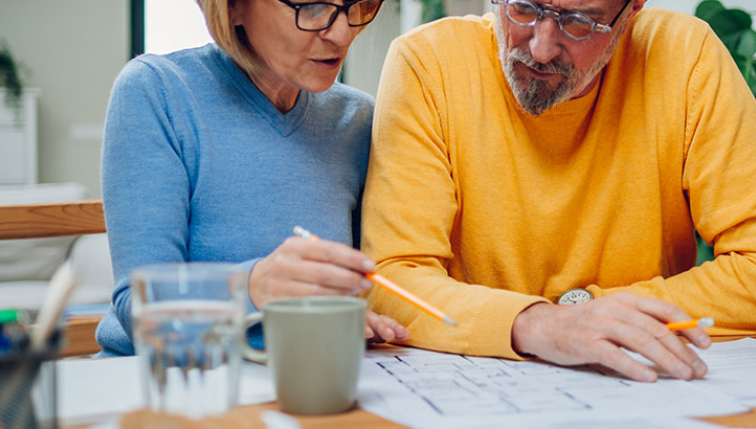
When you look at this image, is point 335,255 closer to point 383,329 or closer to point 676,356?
point 383,329

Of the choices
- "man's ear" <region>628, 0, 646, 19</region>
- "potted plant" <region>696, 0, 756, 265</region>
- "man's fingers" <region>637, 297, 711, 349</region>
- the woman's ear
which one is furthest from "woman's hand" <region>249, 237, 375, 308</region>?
"potted plant" <region>696, 0, 756, 265</region>

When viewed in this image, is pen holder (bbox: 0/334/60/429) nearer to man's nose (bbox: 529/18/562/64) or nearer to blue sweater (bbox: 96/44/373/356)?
blue sweater (bbox: 96/44/373/356)

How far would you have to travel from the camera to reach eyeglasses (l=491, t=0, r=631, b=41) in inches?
45.6

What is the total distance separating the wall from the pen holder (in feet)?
16.9

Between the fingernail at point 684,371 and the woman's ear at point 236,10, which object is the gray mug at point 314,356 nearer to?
the fingernail at point 684,371

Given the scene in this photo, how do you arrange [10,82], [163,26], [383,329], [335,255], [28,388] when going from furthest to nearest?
[163,26], [10,82], [383,329], [335,255], [28,388]

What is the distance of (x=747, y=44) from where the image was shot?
6.12 feet

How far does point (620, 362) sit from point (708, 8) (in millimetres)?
1406

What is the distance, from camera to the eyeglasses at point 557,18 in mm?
1157

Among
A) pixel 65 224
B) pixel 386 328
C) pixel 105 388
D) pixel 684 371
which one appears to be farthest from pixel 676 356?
pixel 65 224

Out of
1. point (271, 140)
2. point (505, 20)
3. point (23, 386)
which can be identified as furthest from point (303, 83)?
point (23, 386)

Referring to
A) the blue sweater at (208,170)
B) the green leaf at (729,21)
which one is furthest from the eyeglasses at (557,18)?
the green leaf at (729,21)

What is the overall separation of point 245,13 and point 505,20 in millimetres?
429

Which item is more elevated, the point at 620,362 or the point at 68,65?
the point at 620,362
